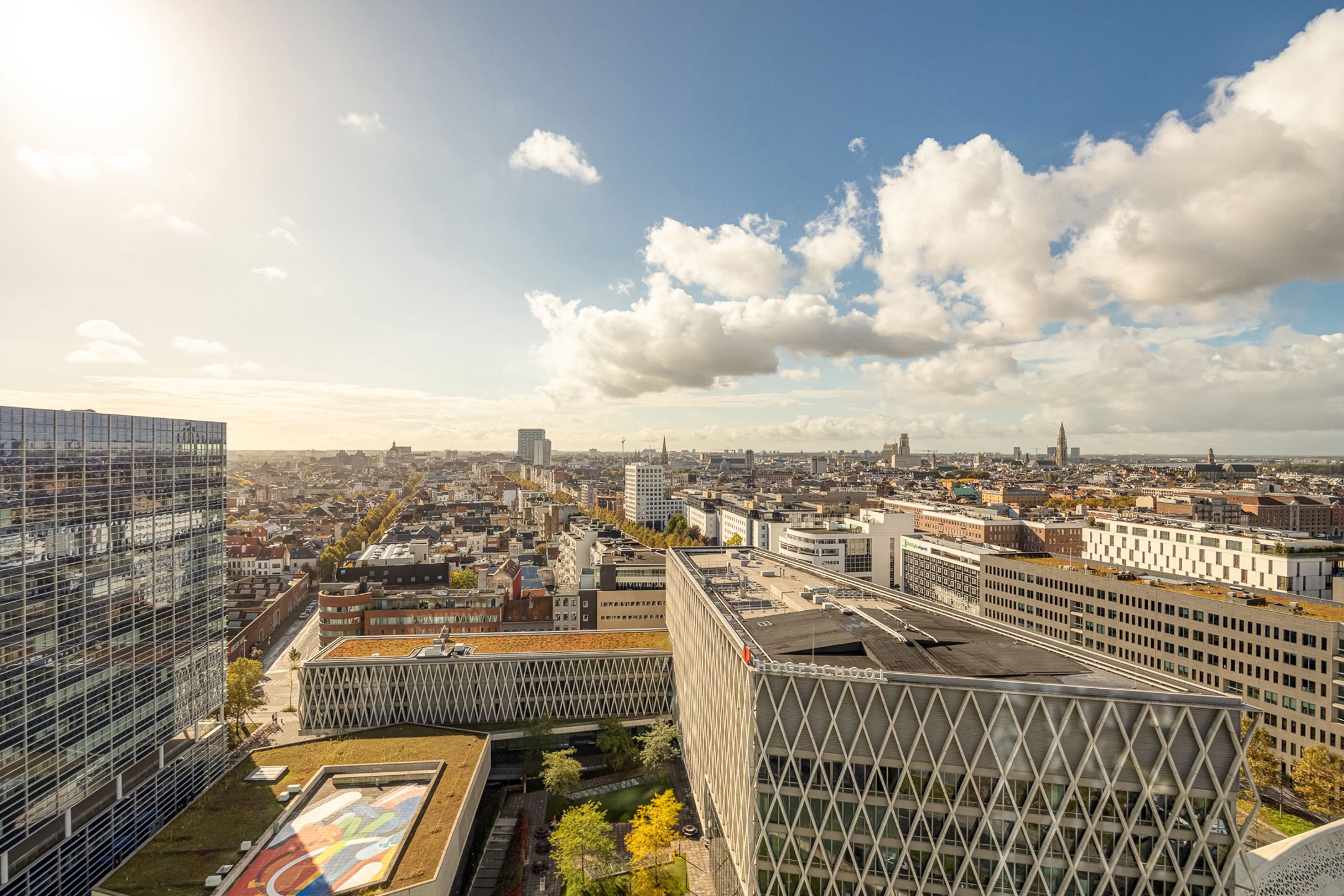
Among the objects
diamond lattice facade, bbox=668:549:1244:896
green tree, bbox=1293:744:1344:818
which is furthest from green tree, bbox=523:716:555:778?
green tree, bbox=1293:744:1344:818

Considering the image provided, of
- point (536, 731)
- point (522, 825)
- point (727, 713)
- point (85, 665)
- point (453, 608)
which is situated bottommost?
point (522, 825)

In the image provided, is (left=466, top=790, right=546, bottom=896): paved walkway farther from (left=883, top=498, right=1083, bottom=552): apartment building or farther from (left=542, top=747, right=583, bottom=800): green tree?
(left=883, top=498, right=1083, bottom=552): apartment building

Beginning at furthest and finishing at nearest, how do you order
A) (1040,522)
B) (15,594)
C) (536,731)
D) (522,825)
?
(1040,522) → (536,731) → (522,825) → (15,594)

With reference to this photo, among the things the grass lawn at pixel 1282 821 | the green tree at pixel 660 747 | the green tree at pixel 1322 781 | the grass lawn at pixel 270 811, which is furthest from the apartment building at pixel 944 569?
the grass lawn at pixel 270 811

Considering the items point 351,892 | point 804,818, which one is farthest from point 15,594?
point 804,818

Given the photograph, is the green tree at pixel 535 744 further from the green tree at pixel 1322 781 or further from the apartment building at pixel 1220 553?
the apartment building at pixel 1220 553

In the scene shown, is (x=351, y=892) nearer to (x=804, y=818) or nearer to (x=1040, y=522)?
(x=804, y=818)

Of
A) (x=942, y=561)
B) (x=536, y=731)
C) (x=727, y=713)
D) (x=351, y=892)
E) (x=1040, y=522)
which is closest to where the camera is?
(x=351, y=892)
